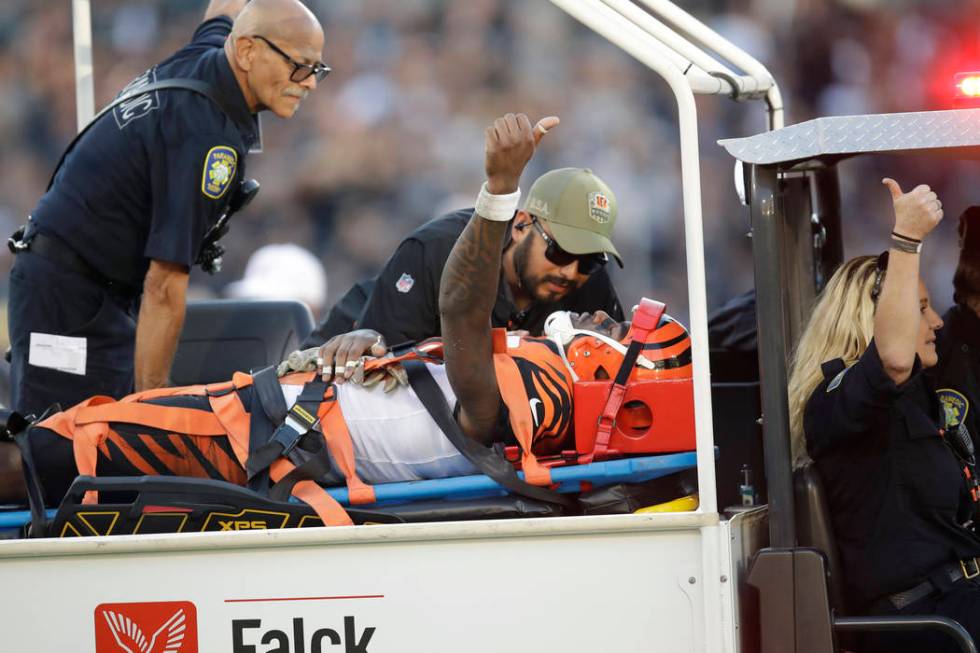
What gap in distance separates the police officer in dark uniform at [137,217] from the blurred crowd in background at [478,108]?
2803 mm

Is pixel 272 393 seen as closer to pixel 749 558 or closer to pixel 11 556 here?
pixel 11 556

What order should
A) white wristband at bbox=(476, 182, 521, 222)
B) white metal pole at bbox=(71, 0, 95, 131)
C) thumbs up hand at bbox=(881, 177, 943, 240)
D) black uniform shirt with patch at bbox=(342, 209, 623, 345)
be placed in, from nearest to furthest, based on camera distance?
1. thumbs up hand at bbox=(881, 177, 943, 240)
2. white wristband at bbox=(476, 182, 521, 222)
3. black uniform shirt with patch at bbox=(342, 209, 623, 345)
4. white metal pole at bbox=(71, 0, 95, 131)

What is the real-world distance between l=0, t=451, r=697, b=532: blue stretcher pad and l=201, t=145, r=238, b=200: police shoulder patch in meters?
0.97

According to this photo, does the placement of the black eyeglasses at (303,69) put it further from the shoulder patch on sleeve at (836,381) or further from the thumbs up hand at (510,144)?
the shoulder patch on sleeve at (836,381)

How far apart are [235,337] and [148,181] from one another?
0.80 m

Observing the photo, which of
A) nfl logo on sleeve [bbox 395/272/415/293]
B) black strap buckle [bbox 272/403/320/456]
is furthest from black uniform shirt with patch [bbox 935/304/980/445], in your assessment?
black strap buckle [bbox 272/403/320/456]

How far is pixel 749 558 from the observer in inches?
103

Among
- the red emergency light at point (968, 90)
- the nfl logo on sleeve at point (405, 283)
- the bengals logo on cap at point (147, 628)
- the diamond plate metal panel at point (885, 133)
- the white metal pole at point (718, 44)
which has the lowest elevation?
the bengals logo on cap at point (147, 628)

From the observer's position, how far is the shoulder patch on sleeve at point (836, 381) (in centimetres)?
275

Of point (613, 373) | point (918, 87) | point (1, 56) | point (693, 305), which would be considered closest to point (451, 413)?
point (613, 373)

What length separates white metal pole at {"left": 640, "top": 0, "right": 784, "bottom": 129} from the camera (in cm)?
338

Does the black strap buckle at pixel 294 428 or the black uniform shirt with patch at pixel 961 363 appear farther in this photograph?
the black uniform shirt with patch at pixel 961 363

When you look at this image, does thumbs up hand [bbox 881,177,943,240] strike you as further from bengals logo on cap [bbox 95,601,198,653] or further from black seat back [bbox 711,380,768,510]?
bengals logo on cap [bbox 95,601,198,653]

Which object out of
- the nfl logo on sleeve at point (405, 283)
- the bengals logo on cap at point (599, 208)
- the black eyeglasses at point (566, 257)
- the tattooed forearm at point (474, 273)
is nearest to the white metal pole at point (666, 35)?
the bengals logo on cap at point (599, 208)
